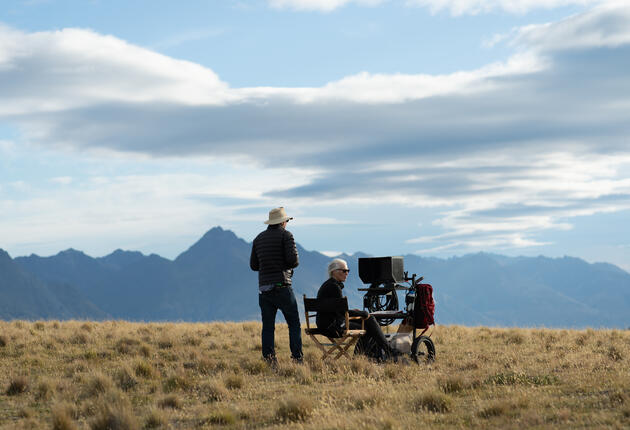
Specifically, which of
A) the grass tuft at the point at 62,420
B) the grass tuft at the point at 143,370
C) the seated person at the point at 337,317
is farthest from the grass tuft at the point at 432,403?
the grass tuft at the point at 143,370

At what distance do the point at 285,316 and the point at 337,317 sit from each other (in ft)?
3.01

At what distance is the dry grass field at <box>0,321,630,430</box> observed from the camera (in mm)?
7543

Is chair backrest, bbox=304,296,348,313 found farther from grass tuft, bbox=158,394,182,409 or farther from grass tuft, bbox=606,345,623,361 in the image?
grass tuft, bbox=606,345,623,361

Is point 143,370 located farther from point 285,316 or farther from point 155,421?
point 155,421

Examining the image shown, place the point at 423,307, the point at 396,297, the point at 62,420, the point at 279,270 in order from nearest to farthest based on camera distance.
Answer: the point at 62,420, the point at 279,270, the point at 423,307, the point at 396,297

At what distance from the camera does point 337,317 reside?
11.7 metres

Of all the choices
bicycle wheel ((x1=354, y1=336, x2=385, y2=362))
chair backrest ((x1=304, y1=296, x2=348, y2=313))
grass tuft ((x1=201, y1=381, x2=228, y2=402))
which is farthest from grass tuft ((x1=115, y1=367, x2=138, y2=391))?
bicycle wheel ((x1=354, y1=336, x2=385, y2=362))

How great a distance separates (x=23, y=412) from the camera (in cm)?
864

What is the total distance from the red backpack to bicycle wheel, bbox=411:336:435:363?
28cm

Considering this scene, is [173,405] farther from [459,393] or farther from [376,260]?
[376,260]

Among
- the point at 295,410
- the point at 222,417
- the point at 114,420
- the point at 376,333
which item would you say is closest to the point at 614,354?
the point at 376,333

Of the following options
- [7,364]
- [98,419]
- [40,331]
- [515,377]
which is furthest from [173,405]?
[40,331]

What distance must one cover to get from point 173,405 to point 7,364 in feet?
19.2

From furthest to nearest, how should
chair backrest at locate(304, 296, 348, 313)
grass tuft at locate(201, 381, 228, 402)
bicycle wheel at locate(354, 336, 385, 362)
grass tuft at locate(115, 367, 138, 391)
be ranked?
bicycle wheel at locate(354, 336, 385, 362) < chair backrest at locate(304, 296, 348, 313) < grass tuft at locate(115, 367, 138, 391) < grass tuft at locate(201, 381, 228, 402)
